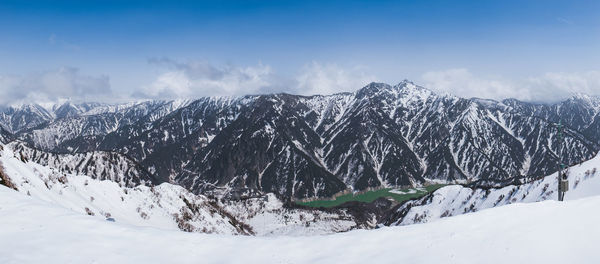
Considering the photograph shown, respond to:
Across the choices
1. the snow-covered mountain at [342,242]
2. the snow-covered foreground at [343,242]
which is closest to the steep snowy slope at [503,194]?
the snow-covered mountain at [342,242]

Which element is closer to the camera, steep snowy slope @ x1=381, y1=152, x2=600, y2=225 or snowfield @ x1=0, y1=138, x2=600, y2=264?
snowfield @ x1=0, y1=138, x2=600, y2=264

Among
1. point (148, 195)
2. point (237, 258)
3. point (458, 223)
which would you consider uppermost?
point (458, 223)

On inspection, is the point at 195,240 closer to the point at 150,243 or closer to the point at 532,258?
the point at 150,243

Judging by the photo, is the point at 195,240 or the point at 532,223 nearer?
the point at 532,223

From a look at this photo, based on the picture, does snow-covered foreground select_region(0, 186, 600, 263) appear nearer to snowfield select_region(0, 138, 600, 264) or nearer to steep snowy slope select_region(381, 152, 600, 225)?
snowfield select_region(0, 138, 600, 264)

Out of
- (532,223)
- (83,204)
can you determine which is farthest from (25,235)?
(83,204)

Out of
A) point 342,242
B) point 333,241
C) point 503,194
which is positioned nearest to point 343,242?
point 342,242

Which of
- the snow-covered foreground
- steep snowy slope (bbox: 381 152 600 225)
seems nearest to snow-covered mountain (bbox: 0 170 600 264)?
the snow-covered foreground

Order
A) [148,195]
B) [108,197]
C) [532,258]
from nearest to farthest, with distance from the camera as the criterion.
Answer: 1. [532,258]
2. [108,197]
3. [148,195]
